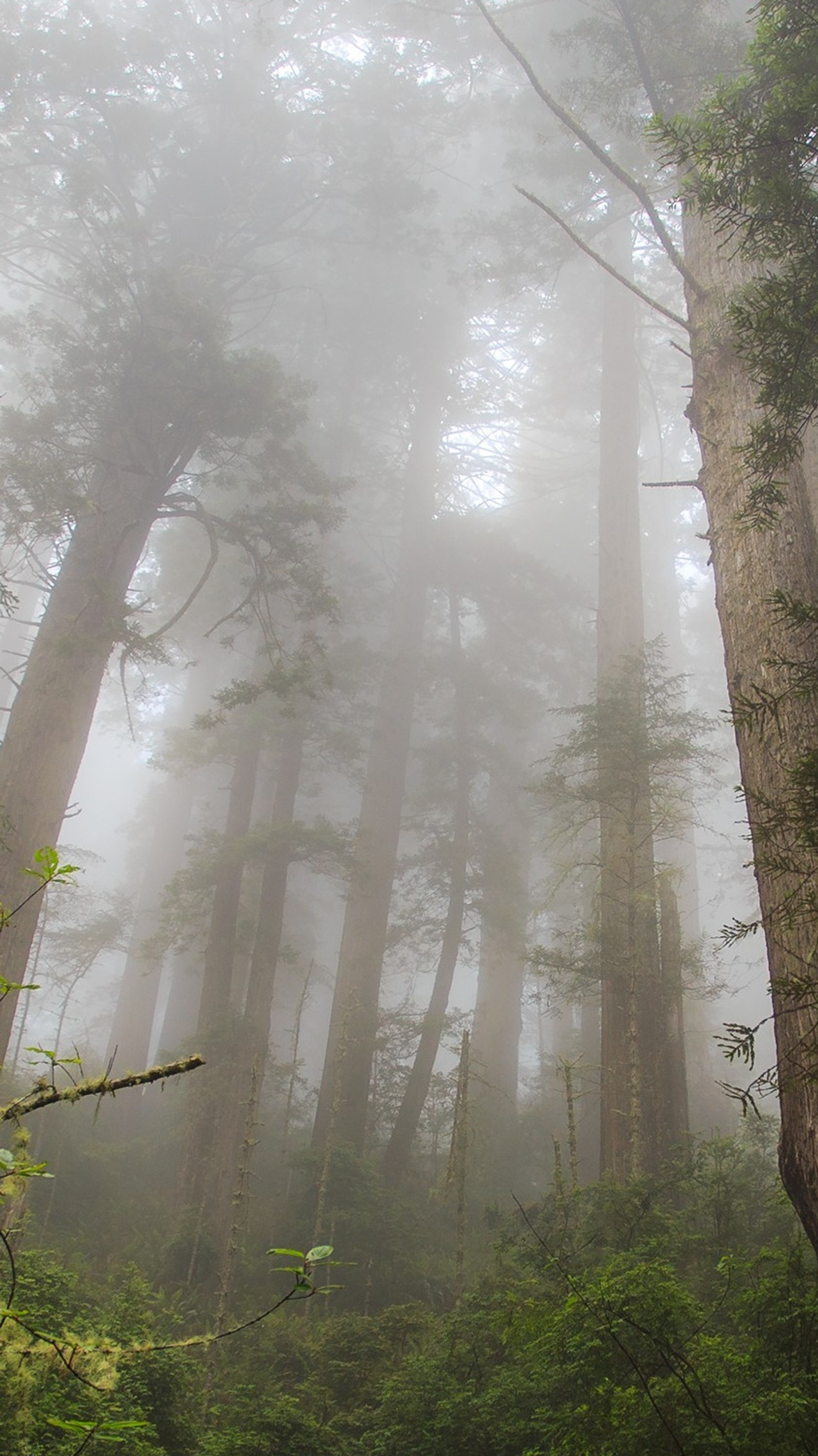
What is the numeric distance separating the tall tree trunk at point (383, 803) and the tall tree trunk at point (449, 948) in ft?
2.69

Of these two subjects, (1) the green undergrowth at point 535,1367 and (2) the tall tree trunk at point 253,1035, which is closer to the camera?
(1) the green undergrowth at point 535,1367

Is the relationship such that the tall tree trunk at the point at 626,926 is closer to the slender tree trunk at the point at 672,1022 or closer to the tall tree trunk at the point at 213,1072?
the slender tree trunk at the point at 672,1022

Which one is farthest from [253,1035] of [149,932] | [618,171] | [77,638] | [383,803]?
[618,171]

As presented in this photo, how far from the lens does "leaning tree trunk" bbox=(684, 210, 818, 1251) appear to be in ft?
11.6

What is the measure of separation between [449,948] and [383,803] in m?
3.11

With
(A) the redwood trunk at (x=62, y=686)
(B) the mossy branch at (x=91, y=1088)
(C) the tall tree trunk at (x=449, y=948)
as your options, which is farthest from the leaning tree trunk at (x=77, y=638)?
(C) the tall tree trunk at (x=449, y=948)

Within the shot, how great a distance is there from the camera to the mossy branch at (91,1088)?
5.88ft

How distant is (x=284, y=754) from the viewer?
16.5 m

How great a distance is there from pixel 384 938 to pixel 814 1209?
13114mm

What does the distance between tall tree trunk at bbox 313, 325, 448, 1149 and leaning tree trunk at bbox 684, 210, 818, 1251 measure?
8.36 meters

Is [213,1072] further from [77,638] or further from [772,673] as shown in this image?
[772,673]

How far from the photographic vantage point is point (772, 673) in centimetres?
458

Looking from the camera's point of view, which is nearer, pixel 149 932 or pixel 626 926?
pixel 626 926

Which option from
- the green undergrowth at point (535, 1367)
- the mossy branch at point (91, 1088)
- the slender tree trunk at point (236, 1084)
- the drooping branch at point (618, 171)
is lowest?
the green undergrowth at point (535, 1367)
